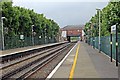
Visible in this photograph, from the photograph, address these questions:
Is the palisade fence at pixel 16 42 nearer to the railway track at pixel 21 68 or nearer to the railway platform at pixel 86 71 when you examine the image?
the railway track at pixel 21 68

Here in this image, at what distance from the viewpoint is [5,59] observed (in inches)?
1113

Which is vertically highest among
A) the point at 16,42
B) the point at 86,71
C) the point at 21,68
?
the point at 16,42

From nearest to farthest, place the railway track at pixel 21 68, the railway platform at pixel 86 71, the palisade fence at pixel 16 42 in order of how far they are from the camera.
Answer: the railway platform at pixel 86 71 → the railway track at pixel 21 68 → the palisade fence at pixel 16 42

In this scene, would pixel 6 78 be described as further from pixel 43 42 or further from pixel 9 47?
pixel 43 42

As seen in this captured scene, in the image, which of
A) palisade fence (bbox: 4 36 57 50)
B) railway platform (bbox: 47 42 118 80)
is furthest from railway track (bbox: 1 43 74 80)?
palisade fence (bbox: 4 36 57 50)

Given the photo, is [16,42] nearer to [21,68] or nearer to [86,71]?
[21,68]

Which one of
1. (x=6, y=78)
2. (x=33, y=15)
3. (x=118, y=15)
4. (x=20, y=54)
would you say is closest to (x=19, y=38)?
(x=33, y=15)

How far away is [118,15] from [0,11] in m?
32.5

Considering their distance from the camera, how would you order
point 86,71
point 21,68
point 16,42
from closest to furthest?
point 86,71 → point 21,68 → point 16,42

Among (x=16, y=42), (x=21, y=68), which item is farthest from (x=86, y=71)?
(x=16, y=42)

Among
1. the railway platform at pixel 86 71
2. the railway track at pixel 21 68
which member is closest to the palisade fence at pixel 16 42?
the railway track at pixel 21 68

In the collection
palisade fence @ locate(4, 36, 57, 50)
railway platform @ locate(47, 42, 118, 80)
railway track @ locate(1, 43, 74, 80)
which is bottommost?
railway track @ locate(1, 43, 74, 80)

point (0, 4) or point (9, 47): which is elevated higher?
point (0, 4)

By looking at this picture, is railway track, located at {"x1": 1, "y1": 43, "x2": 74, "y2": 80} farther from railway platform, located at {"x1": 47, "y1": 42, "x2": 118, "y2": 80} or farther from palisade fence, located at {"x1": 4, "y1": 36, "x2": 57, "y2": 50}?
palisade fence, located at {"x1": 4, "y1": 36, "x2": 57, "y2": 50}
